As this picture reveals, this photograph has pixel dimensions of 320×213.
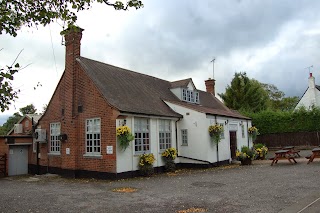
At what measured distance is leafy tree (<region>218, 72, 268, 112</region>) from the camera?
4441 centimetres

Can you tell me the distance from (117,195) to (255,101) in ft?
127

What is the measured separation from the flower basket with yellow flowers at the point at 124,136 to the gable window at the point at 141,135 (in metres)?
1.28

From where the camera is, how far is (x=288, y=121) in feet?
99.9

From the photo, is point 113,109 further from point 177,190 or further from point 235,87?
point 235,87

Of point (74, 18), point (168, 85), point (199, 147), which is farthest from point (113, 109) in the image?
point (168, 85)

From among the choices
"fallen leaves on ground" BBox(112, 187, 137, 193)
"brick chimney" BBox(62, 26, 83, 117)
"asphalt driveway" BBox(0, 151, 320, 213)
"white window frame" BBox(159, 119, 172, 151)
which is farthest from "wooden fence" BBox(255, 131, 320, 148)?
"fallen leaves on ground" BBox(112, 187, 137, 193)

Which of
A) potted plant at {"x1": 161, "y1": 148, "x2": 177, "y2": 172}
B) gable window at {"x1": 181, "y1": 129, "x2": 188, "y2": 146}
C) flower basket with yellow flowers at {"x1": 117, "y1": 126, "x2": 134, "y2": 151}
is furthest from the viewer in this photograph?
gable window at {"x1": 181, "y1": 129, "x2": 188, "y2": 146}

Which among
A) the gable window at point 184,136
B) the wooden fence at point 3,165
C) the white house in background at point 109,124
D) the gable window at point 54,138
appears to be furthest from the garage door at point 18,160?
the gable window at point 184,136

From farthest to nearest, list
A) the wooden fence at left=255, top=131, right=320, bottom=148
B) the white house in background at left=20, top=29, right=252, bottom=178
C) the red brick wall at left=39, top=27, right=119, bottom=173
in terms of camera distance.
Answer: the wooden fence at left=255, top=131, right=320, bottom=148
the white house in background at left=20, top=29, right=252, bottom=178
the red brick wall at left=39, top=27, right=119, bottom=173

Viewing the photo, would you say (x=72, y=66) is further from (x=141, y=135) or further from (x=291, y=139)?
(x=291, y=139)

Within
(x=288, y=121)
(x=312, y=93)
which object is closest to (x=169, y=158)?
(x=288, y=121)

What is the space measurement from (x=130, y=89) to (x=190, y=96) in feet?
22.3

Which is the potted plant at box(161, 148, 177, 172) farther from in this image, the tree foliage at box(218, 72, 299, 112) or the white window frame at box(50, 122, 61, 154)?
the tree foliage at box(218, 72, 299, 112)

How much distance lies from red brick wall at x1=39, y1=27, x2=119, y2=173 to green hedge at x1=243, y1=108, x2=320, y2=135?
73.7 ft
